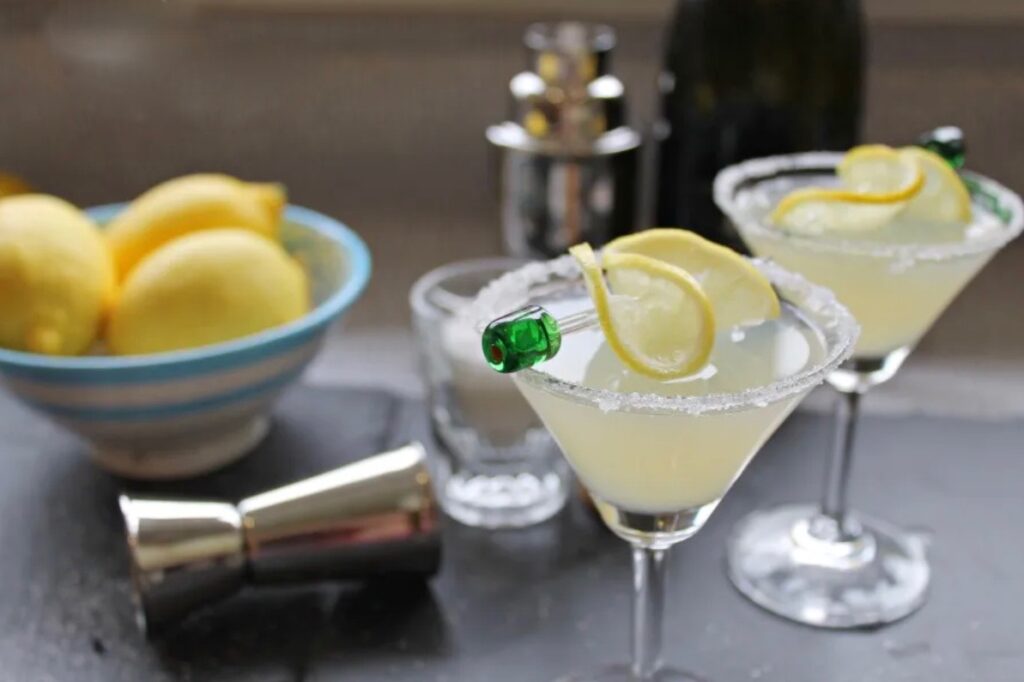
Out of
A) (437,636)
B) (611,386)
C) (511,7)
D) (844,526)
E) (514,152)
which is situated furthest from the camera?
(511,7)

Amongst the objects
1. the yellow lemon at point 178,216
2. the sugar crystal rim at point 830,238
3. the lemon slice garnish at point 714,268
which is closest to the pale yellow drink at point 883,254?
the sugar crystal rim at point 830,238

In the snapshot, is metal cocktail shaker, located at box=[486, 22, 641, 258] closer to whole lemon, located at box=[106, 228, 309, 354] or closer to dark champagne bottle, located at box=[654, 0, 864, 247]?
dark champagne bottle, located at box=[654, 0, 864, 247]

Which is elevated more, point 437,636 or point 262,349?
point 262,349

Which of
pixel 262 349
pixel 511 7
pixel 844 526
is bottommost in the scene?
pixel 844 526

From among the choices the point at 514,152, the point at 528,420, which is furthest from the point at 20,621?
the point at 514,152

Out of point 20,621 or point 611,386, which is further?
point 20,621

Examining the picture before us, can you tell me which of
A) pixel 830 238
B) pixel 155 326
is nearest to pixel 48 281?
pixel 155 326

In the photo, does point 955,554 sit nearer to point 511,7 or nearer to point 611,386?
point 611,386
